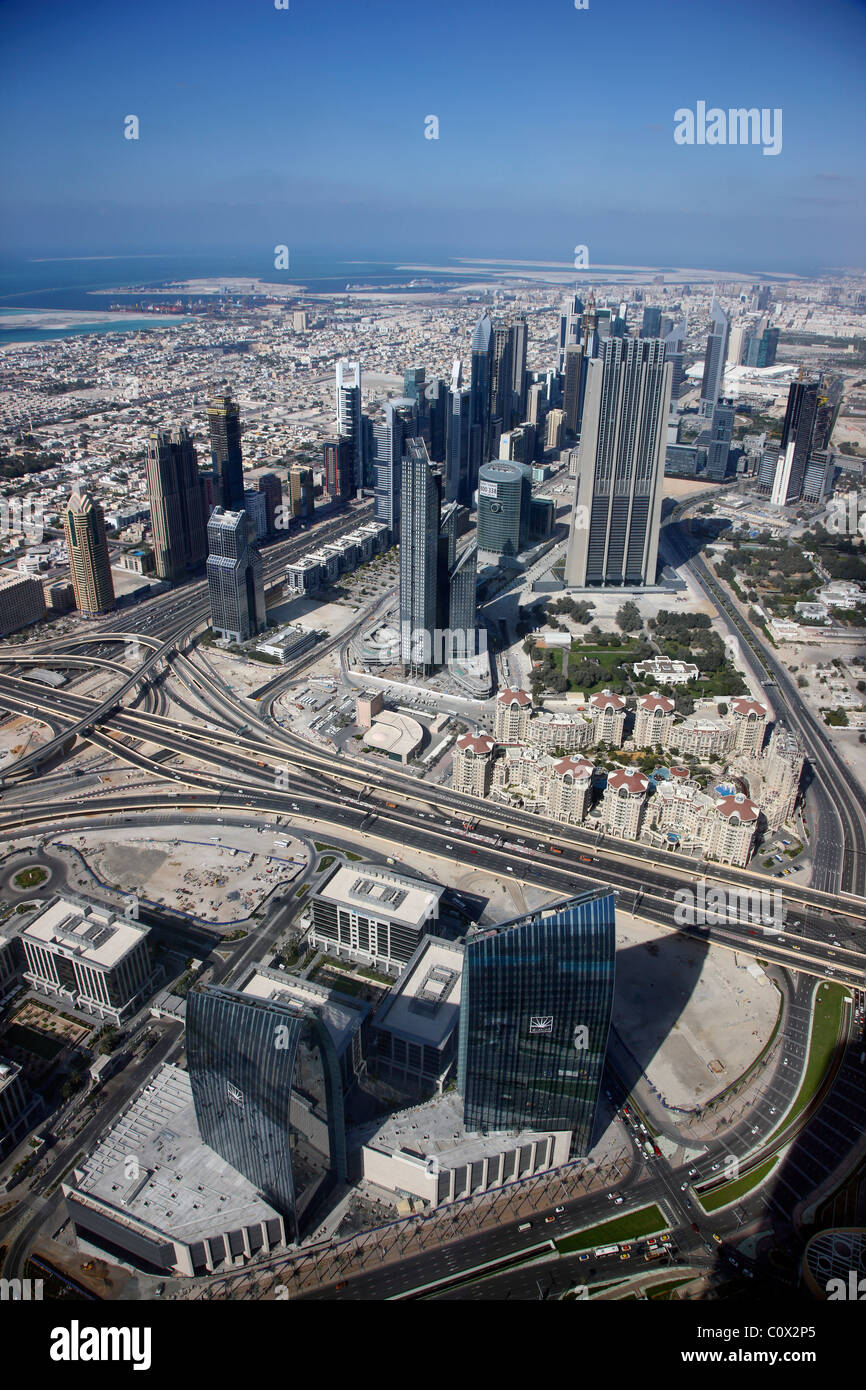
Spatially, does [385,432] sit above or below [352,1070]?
above

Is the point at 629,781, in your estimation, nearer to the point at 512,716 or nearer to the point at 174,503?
the point at 512,716

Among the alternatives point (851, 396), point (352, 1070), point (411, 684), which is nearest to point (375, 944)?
point (352, 1070)

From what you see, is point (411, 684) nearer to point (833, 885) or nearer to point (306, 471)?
point (833, 885)

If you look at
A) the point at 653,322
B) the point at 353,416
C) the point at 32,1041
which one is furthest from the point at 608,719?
the point at 653,322

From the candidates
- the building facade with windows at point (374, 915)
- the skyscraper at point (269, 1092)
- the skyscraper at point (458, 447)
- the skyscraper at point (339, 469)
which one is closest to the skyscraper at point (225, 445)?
the skyscraper at point (339, 469)

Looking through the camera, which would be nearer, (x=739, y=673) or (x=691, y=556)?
(x=739, y=673)
